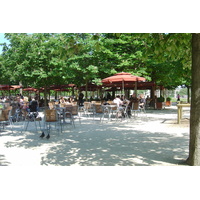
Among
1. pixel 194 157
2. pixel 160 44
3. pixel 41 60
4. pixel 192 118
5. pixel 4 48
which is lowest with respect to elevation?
pixel 194 157

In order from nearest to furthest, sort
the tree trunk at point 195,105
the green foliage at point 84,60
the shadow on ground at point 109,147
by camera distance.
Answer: the tree trunk at point 195,105
the shadow on ground at point 109,147
the green foliage at point 84,60

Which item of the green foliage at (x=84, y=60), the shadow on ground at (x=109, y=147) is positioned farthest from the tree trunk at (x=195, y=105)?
the green foliage at (x=84, y=60)

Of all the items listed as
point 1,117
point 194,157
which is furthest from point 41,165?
point 1,117

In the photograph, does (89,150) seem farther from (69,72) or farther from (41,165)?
(69,72)

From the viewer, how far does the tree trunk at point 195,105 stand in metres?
4.01

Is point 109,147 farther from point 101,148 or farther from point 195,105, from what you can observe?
point 195,105

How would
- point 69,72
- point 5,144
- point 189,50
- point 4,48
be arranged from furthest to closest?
1. point 4,48
2. point 69,72
3. point 189,50
4. point 5,144

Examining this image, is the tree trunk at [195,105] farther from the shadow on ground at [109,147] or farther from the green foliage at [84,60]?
the green foliage at [84,60]

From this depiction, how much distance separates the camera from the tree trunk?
13.2 ft

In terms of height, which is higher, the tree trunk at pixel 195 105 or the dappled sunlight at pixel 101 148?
the tree trunk at pixel 195 105

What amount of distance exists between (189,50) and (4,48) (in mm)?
32040

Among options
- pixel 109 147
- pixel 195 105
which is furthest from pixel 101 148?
pixel 195 105

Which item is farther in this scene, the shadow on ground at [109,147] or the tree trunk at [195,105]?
the shadow on ground at [109,147]

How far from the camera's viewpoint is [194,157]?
4.18 m
